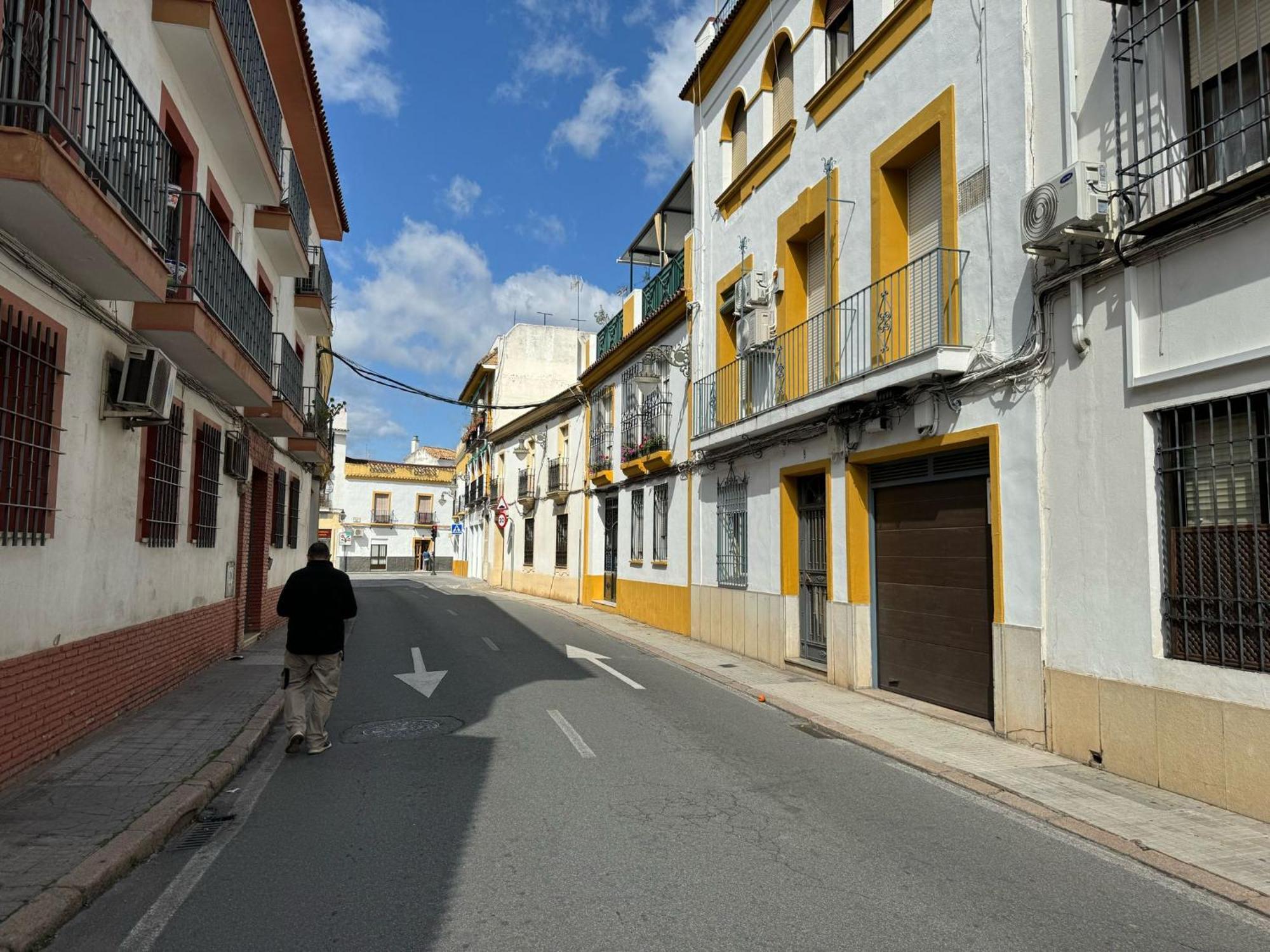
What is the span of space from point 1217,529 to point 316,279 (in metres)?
16.5

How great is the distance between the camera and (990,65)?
27.2 feet

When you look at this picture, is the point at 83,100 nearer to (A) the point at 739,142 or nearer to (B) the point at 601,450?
(A) the point at 739,142

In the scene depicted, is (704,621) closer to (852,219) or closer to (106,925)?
(852,219)

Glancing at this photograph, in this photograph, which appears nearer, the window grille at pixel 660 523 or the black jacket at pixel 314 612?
the black jacket at pixel 314 612

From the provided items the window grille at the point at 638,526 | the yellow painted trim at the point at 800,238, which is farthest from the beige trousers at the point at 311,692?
the window grille at the point at 638,526

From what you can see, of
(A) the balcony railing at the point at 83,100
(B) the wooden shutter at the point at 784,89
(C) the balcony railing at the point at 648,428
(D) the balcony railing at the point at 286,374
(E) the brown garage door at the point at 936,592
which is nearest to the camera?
(A) the balcony railing at the point at 83,100

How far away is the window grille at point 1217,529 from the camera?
5629 mm

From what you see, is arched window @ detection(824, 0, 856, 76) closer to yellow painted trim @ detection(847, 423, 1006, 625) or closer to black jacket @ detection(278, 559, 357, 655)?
yellow painted trim @ detection(847, 423, 1006, 625)

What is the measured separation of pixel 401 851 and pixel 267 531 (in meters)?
12.8

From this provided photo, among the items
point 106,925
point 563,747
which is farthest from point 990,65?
point 106,925

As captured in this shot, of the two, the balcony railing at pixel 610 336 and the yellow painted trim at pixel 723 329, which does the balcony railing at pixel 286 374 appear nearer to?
the yellow painted trim at pixel 723 329

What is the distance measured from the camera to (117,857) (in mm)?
4469

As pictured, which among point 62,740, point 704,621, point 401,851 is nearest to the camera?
point 401,851

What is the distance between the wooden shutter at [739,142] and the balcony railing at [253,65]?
23.2 feet
